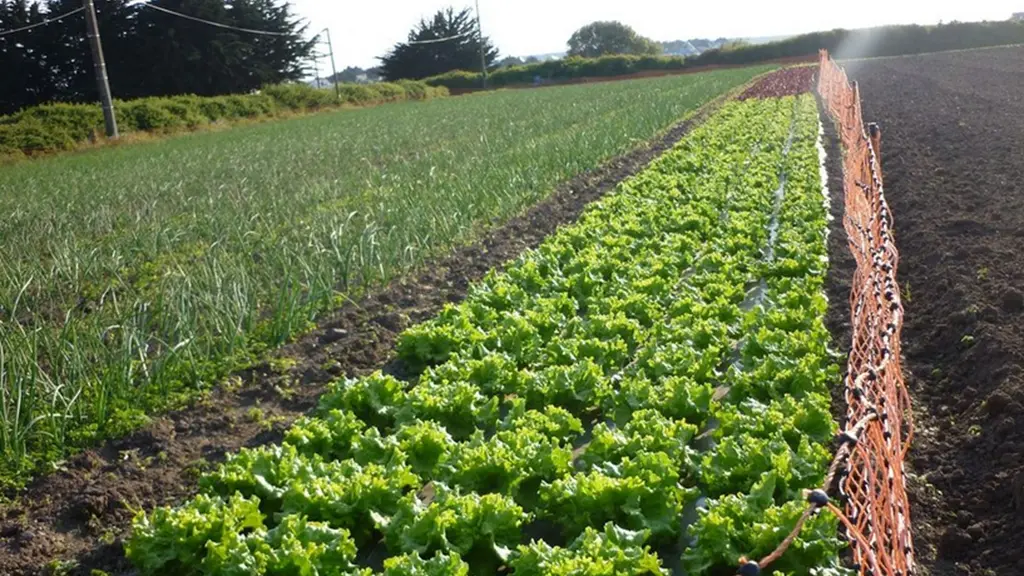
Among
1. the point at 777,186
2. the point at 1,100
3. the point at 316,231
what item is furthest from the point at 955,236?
the point at 1,100

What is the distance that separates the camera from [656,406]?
191 inches

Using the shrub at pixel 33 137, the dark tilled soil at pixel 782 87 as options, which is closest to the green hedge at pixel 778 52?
the dark tilled soil at pixel 782 87

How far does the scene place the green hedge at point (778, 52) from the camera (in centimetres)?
6034

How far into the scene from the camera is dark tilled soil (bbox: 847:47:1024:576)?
3.88 m

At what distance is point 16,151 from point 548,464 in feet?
80.2

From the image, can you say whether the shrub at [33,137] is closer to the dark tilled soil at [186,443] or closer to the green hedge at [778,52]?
the dark tilled soil at [186,443]

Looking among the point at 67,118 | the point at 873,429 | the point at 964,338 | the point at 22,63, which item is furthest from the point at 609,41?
the point at 873,429

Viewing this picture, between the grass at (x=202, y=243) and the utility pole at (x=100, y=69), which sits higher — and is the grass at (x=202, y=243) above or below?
below

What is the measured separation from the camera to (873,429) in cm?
343

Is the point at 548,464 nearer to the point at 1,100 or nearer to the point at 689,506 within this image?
the point at 689,506

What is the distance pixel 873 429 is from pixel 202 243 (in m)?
7.45

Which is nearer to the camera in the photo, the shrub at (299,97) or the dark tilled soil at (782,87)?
the dark tilled soil at (782,87)

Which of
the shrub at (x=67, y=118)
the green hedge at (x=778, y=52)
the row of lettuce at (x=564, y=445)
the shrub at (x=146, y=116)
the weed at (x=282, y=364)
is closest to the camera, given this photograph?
the row of lettuce at (x=564, y=445)

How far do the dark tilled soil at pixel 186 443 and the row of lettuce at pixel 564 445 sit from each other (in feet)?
0.89
